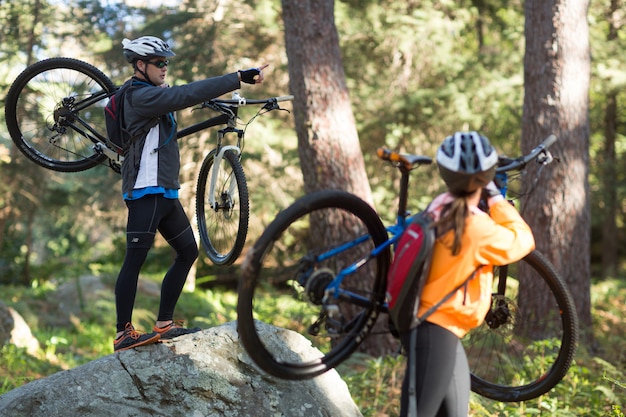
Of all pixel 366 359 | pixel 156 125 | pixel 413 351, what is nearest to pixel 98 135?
pixel 156 125

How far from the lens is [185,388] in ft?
13.7

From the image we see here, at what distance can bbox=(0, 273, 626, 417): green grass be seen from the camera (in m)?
5.65

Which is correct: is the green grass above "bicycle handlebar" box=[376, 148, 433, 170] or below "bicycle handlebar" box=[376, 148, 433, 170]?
below

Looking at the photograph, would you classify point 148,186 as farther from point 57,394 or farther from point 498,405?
point 498,405

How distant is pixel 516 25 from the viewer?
451 inches

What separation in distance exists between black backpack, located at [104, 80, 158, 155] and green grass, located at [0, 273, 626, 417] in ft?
9.95

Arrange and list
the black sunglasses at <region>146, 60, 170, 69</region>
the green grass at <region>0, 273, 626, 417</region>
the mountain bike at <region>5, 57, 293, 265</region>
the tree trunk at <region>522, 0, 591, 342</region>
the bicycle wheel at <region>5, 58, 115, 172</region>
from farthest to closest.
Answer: the tree trunk at <region>522, 0, 591, 342</region>
the green grass at <region>0, 273, 626, 417</region>
the bicycle wheel at <region>5, 58, 115, 172</region>
the mountain bike at <region>5, 57, 293, 265</region>
the black sunglasses at <region>146, 60, 170, 69</region>

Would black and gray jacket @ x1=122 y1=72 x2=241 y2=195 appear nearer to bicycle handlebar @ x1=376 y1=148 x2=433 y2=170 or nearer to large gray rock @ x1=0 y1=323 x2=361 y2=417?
large gray rock @ x1=0 y1=323 x2=361 y2=417

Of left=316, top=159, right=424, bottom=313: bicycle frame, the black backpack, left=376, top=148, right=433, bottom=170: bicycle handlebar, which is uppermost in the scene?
the black backpack

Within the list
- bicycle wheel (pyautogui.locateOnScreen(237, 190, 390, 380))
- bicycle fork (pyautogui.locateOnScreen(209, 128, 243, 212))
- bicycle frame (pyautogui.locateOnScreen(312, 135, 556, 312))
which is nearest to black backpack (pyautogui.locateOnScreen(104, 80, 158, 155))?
bicycle fork (pyautogui.locateOnScreen(209, 128, 243, 212))

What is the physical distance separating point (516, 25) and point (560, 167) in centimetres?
490

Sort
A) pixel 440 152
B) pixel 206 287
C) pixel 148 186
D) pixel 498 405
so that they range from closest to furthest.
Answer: pixel 440 152 → pixel 148 186 → pixel 498 405 → pixel 206 287

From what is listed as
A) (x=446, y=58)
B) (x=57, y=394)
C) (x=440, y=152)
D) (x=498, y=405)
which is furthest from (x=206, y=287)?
(x=440, y=152)

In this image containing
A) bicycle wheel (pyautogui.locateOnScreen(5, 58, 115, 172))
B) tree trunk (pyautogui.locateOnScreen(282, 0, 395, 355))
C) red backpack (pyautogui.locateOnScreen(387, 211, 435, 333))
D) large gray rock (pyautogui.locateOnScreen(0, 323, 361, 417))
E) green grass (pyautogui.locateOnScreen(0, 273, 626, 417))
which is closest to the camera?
red backpack (pyautogui.locateOnScreen(387, 211, 435, 333))
